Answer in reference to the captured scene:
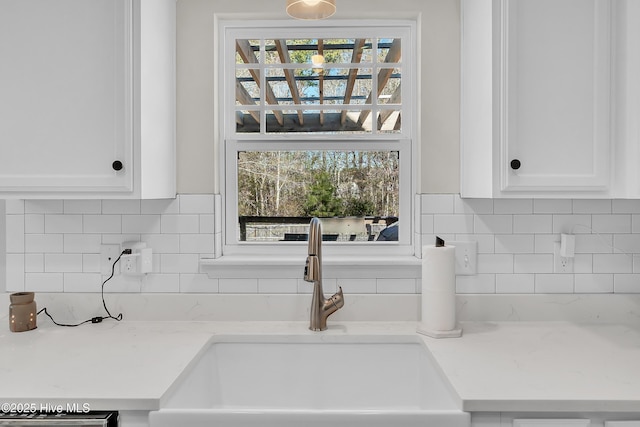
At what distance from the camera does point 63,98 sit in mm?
1516

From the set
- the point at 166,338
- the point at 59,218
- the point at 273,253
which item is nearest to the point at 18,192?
the point at 59,218

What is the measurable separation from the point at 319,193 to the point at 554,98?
94 cm

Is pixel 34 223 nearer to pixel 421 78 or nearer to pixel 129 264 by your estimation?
pixel 129 264

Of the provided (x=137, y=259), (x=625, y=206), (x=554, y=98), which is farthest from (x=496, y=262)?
(x=137, y=259)

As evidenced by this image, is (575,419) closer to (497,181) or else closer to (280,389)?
(497,181)

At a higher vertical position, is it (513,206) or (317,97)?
(317,97)

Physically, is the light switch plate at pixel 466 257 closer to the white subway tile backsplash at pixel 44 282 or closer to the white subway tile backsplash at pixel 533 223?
the white subway tile backsplash at pixel 533 223

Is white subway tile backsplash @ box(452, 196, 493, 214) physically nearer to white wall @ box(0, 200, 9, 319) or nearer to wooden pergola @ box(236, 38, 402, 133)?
wooden pergola @ box(236, 38, 402, 133)

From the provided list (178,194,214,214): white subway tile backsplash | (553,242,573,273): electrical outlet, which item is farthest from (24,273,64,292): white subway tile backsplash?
(553,242,573,273): electrical outlet

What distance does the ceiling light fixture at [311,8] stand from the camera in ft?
4.10

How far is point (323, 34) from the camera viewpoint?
6.24 ft

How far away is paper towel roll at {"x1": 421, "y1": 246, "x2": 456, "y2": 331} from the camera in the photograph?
1591mm

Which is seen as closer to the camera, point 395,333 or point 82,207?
point 395,333

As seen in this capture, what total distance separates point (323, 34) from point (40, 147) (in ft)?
3.79
